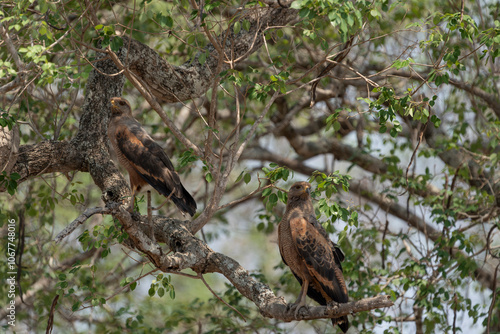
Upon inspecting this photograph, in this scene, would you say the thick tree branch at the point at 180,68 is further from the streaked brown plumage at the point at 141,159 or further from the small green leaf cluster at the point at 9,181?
the small green leaf cluster at the point at 9,181

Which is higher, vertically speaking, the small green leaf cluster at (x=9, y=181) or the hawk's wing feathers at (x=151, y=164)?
the hawk's wing feathers at (x=151, y=164)

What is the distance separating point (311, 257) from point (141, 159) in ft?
6.50

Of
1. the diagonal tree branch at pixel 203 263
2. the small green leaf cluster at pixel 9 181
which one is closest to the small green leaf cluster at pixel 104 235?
the diagonal tree branch at pixel 203 263

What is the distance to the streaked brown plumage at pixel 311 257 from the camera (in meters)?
4.75

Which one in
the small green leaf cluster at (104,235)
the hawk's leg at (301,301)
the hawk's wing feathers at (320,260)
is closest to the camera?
the hawk's leg at (301,301)

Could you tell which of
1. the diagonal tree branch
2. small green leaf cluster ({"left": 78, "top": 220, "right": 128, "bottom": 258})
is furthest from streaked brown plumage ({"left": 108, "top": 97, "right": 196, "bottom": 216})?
small green leaf cluster ({"left": 78, "top": 220, "right": 128, "bottom": 258})

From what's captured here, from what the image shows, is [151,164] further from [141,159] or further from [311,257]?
[311,257]

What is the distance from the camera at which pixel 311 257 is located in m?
4.75

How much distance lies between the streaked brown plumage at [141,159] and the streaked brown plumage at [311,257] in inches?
37.7

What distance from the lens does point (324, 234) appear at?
4973 millimetres

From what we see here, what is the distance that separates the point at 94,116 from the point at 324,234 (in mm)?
2581

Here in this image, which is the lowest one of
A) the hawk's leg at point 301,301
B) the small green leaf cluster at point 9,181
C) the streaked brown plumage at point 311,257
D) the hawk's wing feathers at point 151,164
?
the hawk's leg at point 301,301

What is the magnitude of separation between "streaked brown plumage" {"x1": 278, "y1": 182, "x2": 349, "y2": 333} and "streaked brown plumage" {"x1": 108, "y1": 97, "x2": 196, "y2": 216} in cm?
96

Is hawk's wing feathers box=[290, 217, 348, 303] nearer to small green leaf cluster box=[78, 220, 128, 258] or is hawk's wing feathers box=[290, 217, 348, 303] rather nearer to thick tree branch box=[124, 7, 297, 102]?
small green leaf cluster box=[78, 220, 128, 258]
